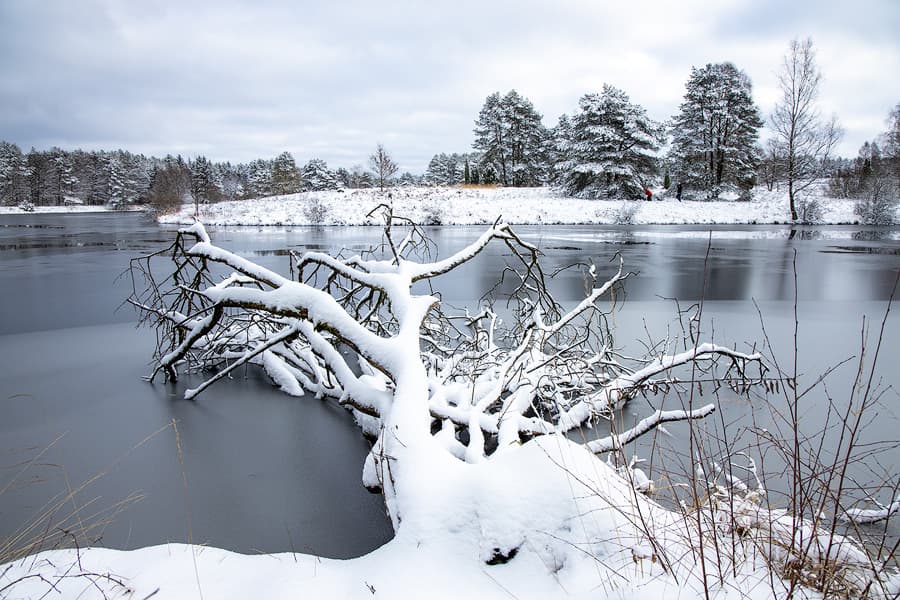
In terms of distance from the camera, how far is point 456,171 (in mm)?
73438

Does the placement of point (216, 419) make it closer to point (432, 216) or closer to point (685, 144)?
point (432, 216)

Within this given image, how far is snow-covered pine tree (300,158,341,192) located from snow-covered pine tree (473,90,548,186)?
25.2 m

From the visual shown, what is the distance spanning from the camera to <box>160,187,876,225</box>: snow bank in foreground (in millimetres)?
28328

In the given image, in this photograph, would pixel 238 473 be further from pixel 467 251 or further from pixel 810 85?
pixel 810 85

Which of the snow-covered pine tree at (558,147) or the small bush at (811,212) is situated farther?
the snow-covered pine tree at (558,147)

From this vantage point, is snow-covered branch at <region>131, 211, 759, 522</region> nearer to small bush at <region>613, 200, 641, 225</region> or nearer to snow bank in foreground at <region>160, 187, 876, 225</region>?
snow bank in foreground at <region>160, 187, 876, 225</region>

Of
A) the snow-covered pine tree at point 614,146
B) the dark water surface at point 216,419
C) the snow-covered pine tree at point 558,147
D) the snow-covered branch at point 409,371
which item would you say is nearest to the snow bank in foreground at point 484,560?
the snow-covered branch at point 409,371

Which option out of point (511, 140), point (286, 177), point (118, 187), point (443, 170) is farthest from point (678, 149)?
point (118, 187)

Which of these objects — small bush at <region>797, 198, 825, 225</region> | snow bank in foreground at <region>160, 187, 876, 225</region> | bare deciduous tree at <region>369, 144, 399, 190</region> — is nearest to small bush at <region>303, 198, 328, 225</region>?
snow bank in foreground at <region>160, 187, 876, 225</region>

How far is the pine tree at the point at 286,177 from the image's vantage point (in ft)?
177

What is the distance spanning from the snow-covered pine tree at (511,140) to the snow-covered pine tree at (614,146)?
1336 cm

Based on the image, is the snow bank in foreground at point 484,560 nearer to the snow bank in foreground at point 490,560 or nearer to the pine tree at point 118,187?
the snow bank in foreground at point 490,560

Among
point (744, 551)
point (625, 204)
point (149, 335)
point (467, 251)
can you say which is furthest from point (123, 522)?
point (625, 204)

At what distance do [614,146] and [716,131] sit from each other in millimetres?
7110
